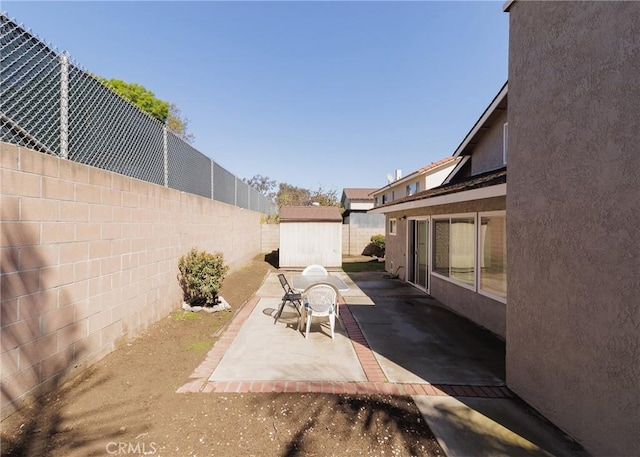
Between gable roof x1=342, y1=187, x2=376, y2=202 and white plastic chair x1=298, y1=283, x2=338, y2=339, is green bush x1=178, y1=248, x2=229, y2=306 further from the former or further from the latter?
gable roof x1=342, y1=187, x2=376, y2=202

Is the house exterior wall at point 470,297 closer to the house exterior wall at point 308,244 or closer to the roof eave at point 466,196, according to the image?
the roof eave at point 466,196

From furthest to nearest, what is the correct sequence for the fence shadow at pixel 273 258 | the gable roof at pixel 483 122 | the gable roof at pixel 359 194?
the gable roof at pixel 359 194 < the fence shadow at pixel 273 258 < the gable roof at pixel 483 122

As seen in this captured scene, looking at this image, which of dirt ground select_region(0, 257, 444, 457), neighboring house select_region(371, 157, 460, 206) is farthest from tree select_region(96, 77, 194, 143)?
dirt ground select_region(0, 257, 444, 457)

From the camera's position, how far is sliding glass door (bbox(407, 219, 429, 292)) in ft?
31.4

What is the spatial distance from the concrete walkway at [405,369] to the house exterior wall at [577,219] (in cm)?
42

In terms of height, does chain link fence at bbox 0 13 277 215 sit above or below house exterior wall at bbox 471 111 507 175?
below

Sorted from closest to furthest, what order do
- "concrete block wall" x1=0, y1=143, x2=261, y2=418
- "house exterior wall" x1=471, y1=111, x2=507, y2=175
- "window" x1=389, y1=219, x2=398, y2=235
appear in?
"concrete block wall" x1=0, y1=143, x2=261, y2=418 → "house exterior wall" x1=471, y1=111, x2=507, y2=175 → "window" x1=389, y1=219, x2=398, y2=235

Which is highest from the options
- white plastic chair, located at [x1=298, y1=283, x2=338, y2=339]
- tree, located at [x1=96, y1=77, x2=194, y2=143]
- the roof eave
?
tree, located at [x1=96, y1=77, x2=194, y2=143]

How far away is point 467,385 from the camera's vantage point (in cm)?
388

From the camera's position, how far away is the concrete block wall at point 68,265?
113 inches

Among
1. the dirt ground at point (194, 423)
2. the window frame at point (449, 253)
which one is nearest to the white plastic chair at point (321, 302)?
the dirt ground at point (194, 423)

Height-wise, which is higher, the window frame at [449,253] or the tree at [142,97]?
the tree at [142,97]

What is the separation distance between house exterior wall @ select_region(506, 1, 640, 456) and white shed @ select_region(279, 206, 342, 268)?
11724 millimetres

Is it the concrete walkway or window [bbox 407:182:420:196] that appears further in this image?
window [bbox 407:182:420:196]
